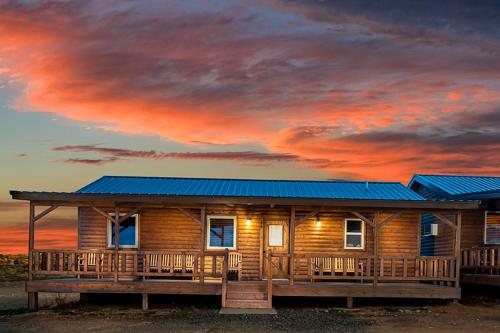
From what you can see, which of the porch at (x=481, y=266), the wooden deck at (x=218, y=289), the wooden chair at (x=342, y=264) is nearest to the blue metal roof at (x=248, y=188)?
the wooden chair at (x=342, y=264)

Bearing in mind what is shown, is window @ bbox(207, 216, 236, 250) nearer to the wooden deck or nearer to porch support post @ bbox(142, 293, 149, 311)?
the wooden deck

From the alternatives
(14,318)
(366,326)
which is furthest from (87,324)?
(366,326)

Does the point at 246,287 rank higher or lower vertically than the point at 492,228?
lower

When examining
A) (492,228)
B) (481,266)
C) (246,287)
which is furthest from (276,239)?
(492,228)

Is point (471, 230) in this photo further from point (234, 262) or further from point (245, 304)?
point (245, 304)

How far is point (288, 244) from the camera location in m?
24.8

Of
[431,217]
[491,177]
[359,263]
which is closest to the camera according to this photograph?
[359,263]

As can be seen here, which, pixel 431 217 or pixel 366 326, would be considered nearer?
pixel 366 326

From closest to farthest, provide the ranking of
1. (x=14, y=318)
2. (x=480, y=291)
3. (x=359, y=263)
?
1. (x=14, y=318)
2. (x=359, y=263)
3. (x=480, y=291)

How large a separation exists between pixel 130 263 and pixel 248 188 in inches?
215

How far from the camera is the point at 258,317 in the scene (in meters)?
19.5

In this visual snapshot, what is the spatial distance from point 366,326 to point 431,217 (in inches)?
483

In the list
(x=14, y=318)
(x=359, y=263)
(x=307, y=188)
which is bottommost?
(x=14, y=318)

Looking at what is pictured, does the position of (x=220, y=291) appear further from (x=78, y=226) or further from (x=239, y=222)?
(x=78, y=226)
